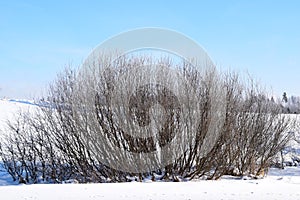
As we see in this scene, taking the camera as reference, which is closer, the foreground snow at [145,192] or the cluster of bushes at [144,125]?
the foreground snow at [145,192]

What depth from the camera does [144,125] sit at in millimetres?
10219

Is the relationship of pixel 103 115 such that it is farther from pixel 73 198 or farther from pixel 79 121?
pixel 73 198

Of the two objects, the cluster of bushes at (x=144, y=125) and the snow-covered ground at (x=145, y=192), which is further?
the cluster of bushes at (x=144, y=125)

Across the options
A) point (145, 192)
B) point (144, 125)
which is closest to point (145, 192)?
point (145, 192)

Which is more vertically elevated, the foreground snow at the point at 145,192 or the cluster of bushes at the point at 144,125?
the cluster of bushes at the point at 144,125

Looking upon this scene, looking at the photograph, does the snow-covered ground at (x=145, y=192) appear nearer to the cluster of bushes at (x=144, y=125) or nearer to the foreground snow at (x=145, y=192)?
the foreground snow at (x=145, y=192)

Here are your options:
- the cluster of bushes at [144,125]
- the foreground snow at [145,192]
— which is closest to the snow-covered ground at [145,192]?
the foreground snow at [145,192]

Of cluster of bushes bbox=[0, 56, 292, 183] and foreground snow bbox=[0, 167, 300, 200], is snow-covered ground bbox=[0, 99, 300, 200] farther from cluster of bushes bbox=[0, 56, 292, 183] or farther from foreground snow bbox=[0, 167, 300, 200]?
cluster of bushes bbox=[0, 56, 292, 183]

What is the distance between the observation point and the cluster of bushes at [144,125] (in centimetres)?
1026

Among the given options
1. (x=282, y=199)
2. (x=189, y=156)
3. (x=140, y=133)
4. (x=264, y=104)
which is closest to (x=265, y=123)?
(x=264, y=104)

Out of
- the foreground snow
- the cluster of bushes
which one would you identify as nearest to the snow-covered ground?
the foreground snow

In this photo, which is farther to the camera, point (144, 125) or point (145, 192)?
point (144, 125)

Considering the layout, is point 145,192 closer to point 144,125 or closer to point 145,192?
point 145,192

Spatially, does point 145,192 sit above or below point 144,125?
below
